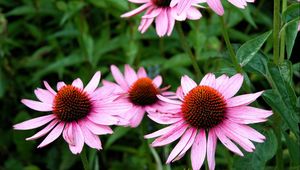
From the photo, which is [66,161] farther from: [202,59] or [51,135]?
[51,135]

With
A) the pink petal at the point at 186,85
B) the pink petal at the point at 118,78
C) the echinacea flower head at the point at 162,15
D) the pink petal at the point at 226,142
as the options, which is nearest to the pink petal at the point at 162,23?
the echinacea flower head at the point at 162,15

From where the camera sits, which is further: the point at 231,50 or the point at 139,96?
the point at 139,96

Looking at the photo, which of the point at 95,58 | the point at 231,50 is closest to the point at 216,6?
the point at 231,50

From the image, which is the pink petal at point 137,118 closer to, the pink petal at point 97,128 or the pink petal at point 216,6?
the pink petal at point 97,128

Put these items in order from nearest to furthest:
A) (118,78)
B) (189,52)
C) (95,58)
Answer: (189,52)
(118,78)
(95,58)

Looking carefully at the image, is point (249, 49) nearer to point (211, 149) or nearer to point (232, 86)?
point (232, 86)

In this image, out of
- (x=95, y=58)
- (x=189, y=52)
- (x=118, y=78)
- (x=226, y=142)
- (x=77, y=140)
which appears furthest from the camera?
(x=95, y=58)

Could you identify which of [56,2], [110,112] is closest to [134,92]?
[110,112]

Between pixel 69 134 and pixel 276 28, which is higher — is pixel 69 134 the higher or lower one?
the lower one
